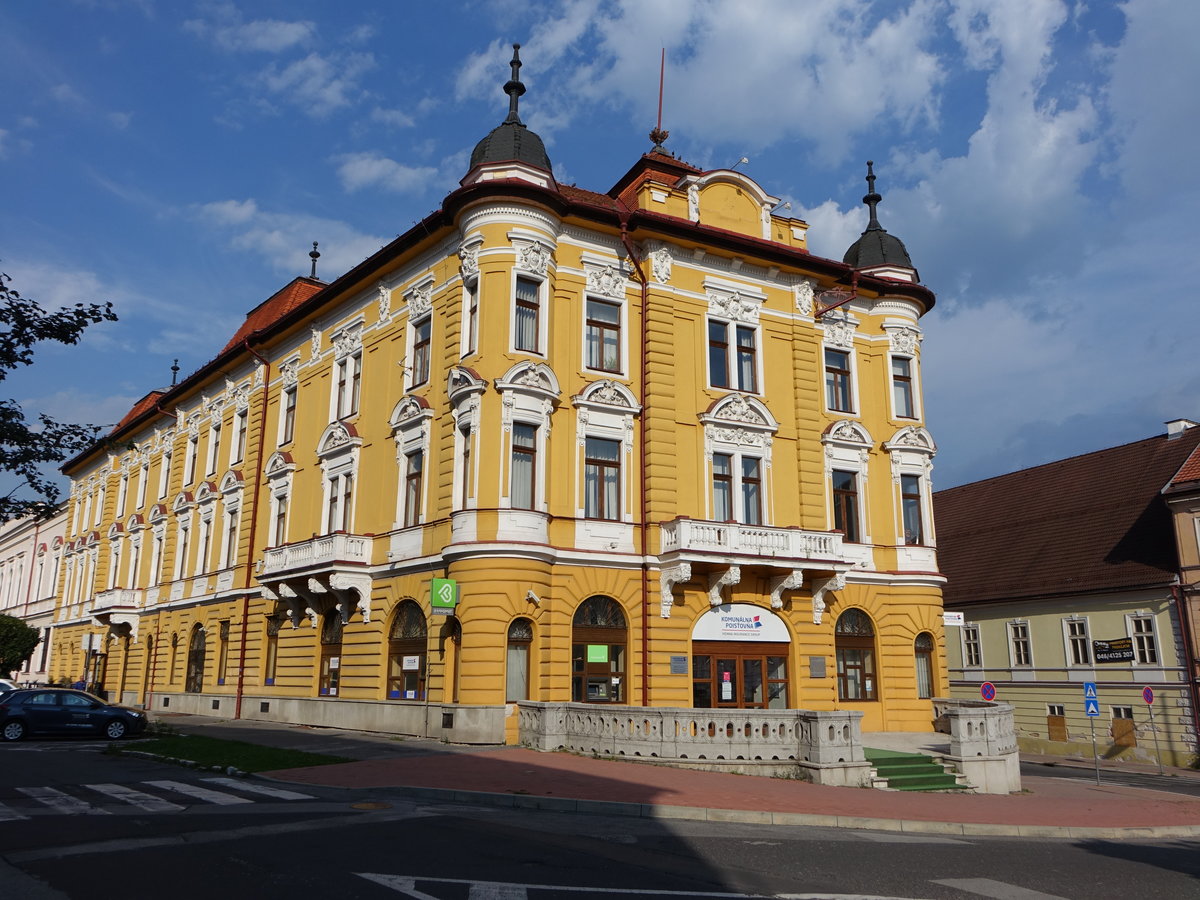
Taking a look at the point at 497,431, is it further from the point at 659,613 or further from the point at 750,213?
the point at 750,213

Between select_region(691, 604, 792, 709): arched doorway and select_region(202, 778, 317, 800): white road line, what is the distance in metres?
12.9

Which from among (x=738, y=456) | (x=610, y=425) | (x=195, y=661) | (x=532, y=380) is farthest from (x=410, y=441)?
(x=195, y=661)

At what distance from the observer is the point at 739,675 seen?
87.9 ft

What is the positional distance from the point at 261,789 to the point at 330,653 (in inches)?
573

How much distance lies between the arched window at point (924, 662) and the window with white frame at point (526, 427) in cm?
1363

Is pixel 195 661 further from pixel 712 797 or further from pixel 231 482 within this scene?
→ pixel 712 797

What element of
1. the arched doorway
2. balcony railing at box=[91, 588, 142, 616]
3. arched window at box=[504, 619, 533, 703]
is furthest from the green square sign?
balcony railing at box=[91, 588, 142, 616]

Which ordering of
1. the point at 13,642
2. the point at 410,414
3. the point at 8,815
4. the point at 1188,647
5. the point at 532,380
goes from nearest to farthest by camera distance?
the point at 8,815 → the point at 532,380 → the point at 410,414 → the point at 1188,647 → the point at 13,642

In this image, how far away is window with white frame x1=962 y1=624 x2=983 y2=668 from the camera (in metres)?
44.8

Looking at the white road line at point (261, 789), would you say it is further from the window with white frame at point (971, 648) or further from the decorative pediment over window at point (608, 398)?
the window with white frame at point (971, 648)

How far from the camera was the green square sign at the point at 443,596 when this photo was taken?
23.0 metres

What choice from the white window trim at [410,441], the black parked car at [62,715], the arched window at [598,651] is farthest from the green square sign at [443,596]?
the black parked car at [62,715]

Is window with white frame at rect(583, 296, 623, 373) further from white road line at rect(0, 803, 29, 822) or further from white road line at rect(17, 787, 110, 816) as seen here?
white road line at rect(0, 803, 29, 822)

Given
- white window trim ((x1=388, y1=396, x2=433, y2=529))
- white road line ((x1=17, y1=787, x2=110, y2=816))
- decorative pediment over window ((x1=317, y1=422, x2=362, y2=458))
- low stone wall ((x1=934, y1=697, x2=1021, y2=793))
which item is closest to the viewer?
white road line ((x1=17, y1=787, x2=110, y2=816))
